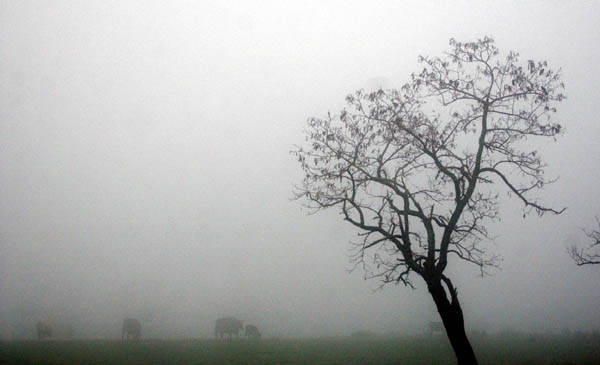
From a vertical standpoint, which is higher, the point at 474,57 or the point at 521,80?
the point at 474,57

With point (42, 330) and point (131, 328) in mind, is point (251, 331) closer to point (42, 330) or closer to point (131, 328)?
point (131, 328)

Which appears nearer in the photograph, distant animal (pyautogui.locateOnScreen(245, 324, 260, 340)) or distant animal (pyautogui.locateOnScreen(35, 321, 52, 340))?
distant animal (pyautogui.locateOnScreen(35, 321, 52, 340))

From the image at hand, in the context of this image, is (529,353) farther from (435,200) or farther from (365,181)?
(365,181)

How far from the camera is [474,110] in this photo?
18312 millimetres

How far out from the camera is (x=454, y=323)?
16.4m

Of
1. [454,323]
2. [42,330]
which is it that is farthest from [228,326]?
[454,323]

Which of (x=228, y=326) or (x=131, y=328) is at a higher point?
(x=131, y=328)

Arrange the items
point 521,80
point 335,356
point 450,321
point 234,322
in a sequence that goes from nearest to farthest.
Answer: point 450,321 → point 521,80 → point 335,356 → point 234,322

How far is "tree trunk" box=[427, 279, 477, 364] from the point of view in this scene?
52.5 feet

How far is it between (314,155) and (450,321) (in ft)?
29.4

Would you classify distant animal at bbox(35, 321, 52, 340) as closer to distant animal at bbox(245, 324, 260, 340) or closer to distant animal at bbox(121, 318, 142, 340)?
distant animal at bbox(121, 318, 142, 340)

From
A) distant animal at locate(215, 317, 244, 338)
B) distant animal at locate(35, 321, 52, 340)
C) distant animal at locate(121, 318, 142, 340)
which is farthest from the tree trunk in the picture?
distant animal at locate(35, 321, 52, 340)

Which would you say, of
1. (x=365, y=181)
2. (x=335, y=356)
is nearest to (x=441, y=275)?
(x=365, y=181)

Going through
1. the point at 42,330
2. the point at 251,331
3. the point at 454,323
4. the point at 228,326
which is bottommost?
the point at 251,331
